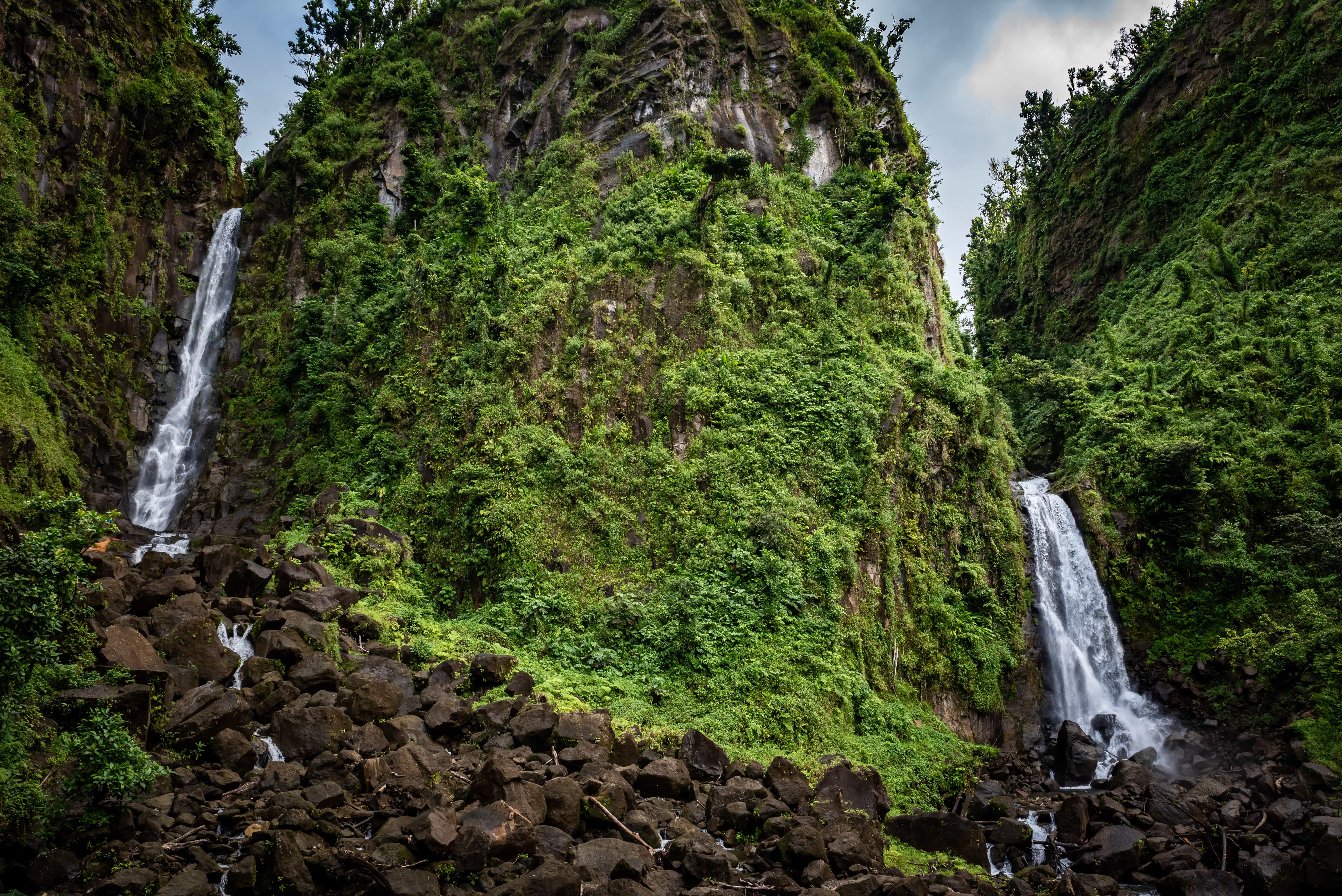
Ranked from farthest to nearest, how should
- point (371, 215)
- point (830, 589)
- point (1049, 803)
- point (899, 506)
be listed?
point (371, 215) < point (899, 506) < point (830, 589) < point (1049, 803)

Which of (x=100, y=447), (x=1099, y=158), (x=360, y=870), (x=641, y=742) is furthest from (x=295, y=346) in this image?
(x=1099, y=158)

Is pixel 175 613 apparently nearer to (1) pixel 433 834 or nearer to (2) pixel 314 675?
(2) pixel 314 675

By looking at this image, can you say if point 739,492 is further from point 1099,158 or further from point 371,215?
point 1099,158

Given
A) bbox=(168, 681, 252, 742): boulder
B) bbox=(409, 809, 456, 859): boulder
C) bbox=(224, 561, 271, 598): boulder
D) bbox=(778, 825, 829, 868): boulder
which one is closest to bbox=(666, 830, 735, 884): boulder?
bbox=(778, 825, 829, 868): boulder

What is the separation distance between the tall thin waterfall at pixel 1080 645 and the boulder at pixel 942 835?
7739 millimetres

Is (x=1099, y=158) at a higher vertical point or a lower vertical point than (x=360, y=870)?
higher

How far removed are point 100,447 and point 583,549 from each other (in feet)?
47.3

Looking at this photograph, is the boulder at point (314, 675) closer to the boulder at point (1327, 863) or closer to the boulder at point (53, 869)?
the boulder at point (53, 869)

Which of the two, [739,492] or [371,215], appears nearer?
[739,492]

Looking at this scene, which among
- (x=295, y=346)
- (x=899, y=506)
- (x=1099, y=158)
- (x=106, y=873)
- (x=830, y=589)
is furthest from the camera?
(x=1099, y=158)

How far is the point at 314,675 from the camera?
34.9ft

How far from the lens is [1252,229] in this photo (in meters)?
27.0

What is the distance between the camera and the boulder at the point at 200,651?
10.4m

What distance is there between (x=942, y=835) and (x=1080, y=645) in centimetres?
1158
